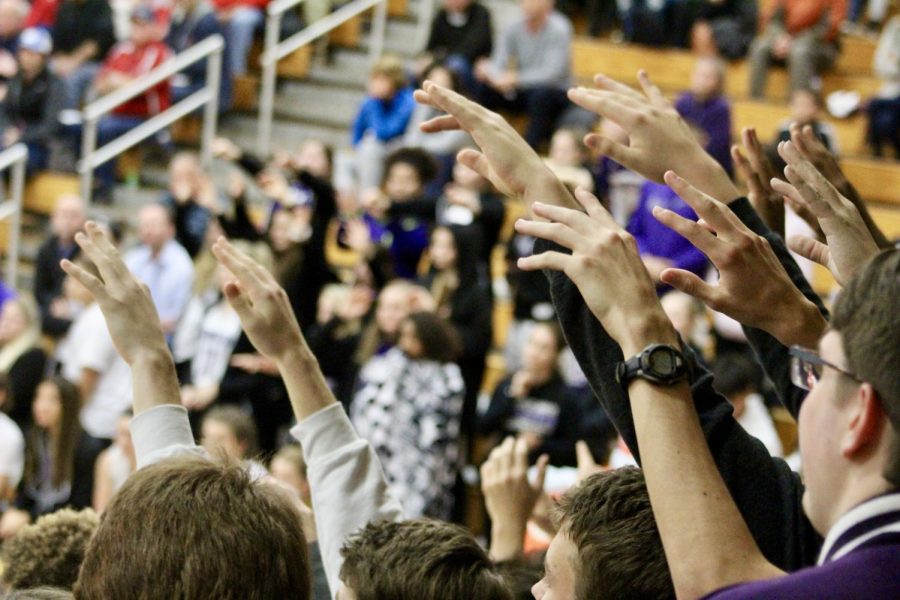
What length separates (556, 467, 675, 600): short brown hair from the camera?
149 cm

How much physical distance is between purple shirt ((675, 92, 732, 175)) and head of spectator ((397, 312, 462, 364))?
2205mm

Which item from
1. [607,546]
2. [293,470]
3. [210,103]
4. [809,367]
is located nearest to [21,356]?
[293,470]

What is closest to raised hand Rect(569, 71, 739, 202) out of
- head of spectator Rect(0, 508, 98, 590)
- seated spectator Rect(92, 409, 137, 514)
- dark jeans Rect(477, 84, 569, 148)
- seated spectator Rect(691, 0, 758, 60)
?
head of spectator Rect(0, 508, 98, 590)

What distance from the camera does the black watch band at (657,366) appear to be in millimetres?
1387

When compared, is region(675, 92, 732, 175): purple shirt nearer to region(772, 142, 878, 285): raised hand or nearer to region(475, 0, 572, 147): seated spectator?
region(475, 0, 572, 147): seated spectator

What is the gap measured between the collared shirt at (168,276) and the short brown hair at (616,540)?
4.85 metres

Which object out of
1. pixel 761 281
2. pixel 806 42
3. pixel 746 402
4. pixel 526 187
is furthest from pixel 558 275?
pixel 806 42

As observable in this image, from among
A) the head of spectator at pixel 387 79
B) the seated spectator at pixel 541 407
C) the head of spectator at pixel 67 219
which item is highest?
the head of spectator at pixel 387 79

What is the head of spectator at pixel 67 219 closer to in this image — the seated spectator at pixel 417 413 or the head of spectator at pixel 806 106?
the seated spectator at pixel 417 413

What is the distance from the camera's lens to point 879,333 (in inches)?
47.8

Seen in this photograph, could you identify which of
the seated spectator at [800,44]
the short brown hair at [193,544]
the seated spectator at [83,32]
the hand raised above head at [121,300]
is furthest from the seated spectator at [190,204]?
the short brown hair at [193,544]

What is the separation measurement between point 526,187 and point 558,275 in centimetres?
12

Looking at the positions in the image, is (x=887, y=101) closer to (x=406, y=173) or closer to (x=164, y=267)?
(x=406, y=173)

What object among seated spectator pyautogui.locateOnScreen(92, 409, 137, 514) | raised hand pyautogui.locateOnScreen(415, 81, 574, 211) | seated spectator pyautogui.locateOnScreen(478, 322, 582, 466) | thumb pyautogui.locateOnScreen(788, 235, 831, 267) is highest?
raised hand pyautogui.locateOnScreen(415, 81, 574, 211)
